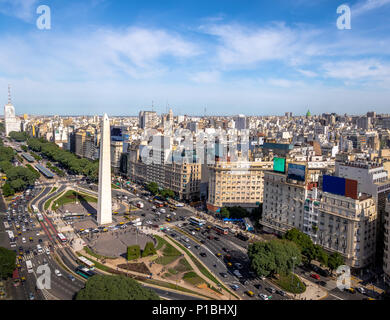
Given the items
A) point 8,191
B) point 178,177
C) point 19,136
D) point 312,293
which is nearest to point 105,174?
point 178,177

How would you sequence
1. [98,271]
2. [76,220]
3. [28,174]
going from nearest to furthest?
[98,271]
[76,220]
[28,174]

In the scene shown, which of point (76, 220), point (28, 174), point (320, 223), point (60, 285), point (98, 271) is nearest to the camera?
point (60, 285)

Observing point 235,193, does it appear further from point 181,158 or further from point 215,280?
point 215,280

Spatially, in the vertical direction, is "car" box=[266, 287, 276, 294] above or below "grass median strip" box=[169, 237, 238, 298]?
below

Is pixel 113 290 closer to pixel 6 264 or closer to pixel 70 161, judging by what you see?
pixel 6 264

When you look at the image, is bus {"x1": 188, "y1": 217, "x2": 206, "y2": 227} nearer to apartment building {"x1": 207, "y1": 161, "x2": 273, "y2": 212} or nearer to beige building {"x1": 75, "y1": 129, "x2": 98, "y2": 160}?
apartment building {"x1": 207, "y1": 161, "x2": 273, "y2": 212}

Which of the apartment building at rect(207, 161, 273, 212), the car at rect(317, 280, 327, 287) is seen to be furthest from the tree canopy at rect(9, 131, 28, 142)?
the car at rect(317, 280, 327, 287)

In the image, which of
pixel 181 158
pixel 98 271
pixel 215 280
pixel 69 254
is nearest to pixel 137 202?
pixel 181 158
